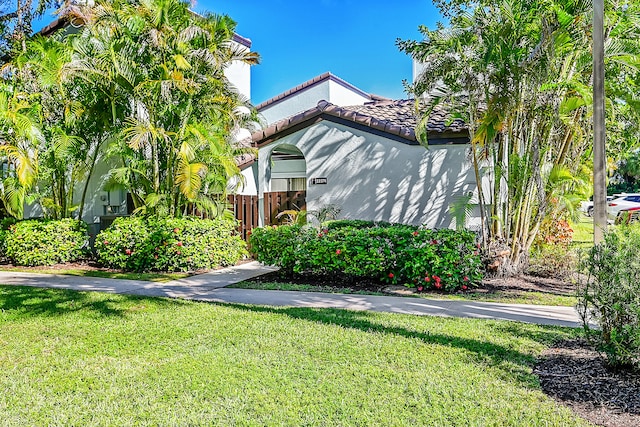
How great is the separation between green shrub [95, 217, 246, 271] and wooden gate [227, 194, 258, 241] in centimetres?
165

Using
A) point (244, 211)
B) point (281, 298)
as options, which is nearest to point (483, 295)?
point (281, 298)

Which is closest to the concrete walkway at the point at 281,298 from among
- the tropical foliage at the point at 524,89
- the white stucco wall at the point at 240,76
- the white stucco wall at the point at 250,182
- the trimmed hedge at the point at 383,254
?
the trimmed hedge at the point at 383,254

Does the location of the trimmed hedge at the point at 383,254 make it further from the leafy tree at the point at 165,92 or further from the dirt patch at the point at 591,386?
the dirt patch at the point at 591,386

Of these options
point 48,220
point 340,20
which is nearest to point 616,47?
point 340,20

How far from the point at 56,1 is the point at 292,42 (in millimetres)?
8120

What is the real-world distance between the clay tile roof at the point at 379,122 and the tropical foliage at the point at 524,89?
5.48 ft

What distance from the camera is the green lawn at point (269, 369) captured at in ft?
11.5

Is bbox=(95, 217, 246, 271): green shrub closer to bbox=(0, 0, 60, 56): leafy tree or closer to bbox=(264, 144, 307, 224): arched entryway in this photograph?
bbox=(264, 144, 307, 224): arched entryway

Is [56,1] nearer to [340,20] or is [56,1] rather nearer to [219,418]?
[340,20]

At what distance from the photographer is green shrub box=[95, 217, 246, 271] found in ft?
34.7

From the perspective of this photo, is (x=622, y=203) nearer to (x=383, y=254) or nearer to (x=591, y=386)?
(x=383, y=254)

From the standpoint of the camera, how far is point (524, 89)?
8.61 meters

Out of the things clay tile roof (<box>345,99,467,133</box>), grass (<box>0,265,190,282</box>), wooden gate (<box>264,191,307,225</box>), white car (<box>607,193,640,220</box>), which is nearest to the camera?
grass (<box>0,265,190,282</box>)

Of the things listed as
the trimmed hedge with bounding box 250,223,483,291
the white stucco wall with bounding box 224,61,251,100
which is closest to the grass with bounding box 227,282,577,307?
the trimmed hedge with bounding box 250,223,483,291
